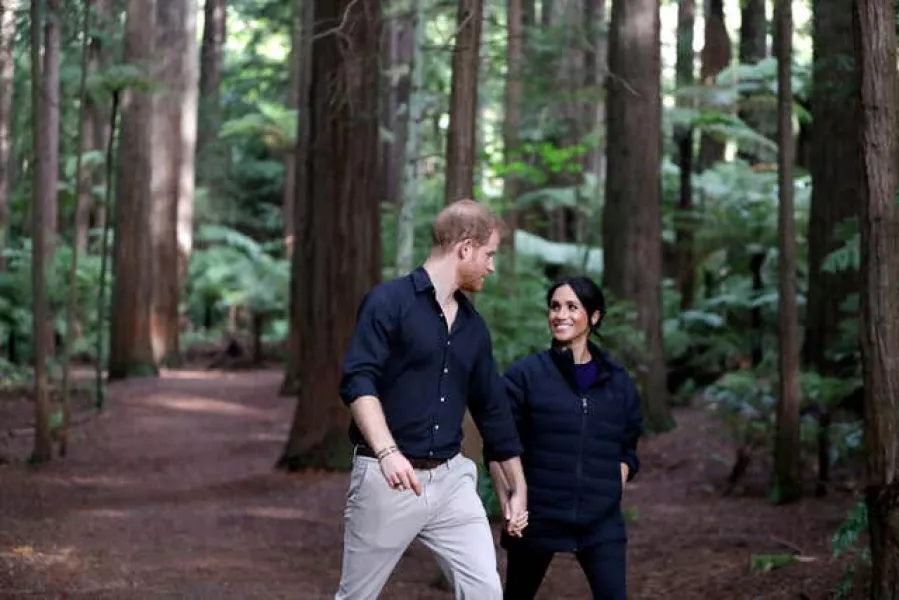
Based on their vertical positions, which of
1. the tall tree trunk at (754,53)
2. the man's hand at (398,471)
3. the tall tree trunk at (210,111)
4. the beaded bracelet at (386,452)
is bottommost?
the man's hand at (398,471)

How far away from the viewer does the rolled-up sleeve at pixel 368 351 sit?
14.8 ft

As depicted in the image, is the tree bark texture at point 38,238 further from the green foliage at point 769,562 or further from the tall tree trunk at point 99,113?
the green foliage at point 769,562

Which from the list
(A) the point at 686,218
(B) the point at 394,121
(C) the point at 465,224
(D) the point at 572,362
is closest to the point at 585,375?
(D) the point at 572,362

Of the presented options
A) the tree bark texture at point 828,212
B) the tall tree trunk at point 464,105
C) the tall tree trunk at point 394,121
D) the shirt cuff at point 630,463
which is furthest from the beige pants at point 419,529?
the tall tree trunk at point 394,121

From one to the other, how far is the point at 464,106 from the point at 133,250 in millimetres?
18580

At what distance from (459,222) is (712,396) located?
960 cm

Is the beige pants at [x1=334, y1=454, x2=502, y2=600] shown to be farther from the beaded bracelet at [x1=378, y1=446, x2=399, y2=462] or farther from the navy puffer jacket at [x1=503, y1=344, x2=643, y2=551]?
the navy puffer jacket at [x1=503, y1=344, x2=643, y2=551]

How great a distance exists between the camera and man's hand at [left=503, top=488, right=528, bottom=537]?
497 centimetres

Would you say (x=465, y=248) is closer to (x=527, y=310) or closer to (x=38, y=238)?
(x=527, y=310)

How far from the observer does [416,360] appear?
15.5 feet

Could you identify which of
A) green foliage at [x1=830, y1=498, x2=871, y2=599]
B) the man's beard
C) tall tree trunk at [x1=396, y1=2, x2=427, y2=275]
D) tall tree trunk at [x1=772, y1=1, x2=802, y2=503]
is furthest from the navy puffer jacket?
tall tree trunk at [x1=396, y1=2, x2=427, y2=275]

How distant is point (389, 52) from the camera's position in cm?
3041

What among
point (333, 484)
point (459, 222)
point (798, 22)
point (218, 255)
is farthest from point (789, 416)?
point (798, 22)

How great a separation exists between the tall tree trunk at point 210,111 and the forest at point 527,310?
848 cm
